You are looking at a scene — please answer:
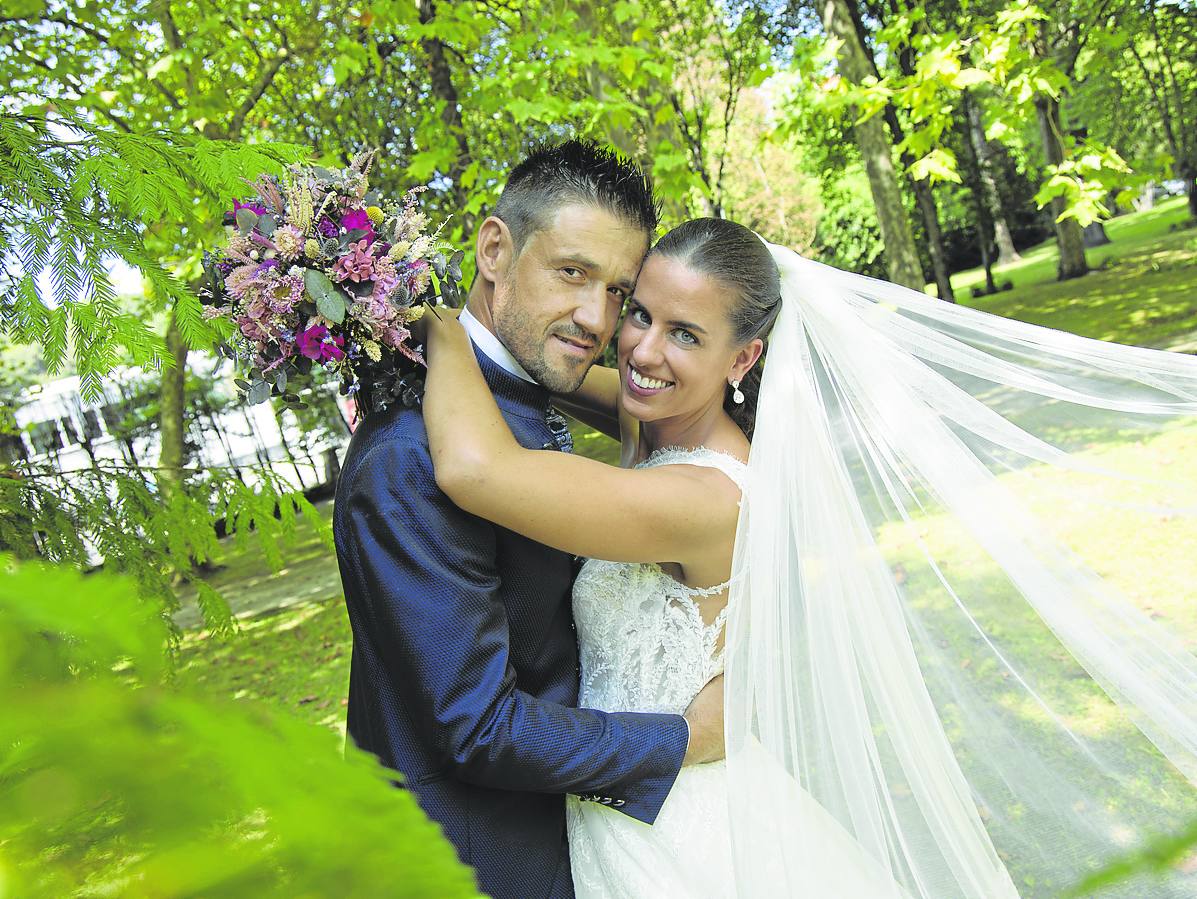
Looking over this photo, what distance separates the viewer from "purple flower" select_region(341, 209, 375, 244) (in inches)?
87.7

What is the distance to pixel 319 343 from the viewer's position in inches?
84.5

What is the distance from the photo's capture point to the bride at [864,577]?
6.84ft

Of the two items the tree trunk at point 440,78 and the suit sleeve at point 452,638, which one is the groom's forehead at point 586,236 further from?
the tree trunk at point 440,78

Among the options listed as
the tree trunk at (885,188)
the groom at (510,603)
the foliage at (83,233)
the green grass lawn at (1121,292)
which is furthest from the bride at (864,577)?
the green grass lawn at (1121,292)

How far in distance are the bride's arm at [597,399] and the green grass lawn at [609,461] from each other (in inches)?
55.1

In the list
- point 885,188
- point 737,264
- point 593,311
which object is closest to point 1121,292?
point 885,188

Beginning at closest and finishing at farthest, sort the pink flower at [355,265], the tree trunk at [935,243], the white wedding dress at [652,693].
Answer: the pink flower at [355,265] → the white wedding dress at [652,693] → the tree trunk at [935,243]

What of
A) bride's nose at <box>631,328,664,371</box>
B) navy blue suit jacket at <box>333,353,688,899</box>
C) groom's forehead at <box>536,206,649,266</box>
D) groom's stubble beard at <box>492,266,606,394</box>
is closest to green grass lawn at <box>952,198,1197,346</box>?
bride's nose at <box>631,328,664,371</box>

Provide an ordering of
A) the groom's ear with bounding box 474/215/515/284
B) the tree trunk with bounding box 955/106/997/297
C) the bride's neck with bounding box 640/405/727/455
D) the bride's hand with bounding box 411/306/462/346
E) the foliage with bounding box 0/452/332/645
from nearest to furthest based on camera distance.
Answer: the bride's hand with bounding box 411/306/462/346, the groom's ear with bounding box 474/215/515/284, the bride's neck with bounding box 640/405/727/455, the foliage with bounding box 0/452/332/645, the tree trunk with bounding box 955/106/997/297

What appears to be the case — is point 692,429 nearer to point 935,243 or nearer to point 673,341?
point 673,341

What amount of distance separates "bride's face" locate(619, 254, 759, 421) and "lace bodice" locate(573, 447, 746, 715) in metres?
0.25

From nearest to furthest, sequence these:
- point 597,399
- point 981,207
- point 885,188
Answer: point 597,399 → point 885,188 → point 981,207

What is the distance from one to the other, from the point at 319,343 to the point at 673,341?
1081 mm

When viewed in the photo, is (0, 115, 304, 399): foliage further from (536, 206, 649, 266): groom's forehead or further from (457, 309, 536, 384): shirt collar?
(536, 206, 649, 266): groom's forehead
